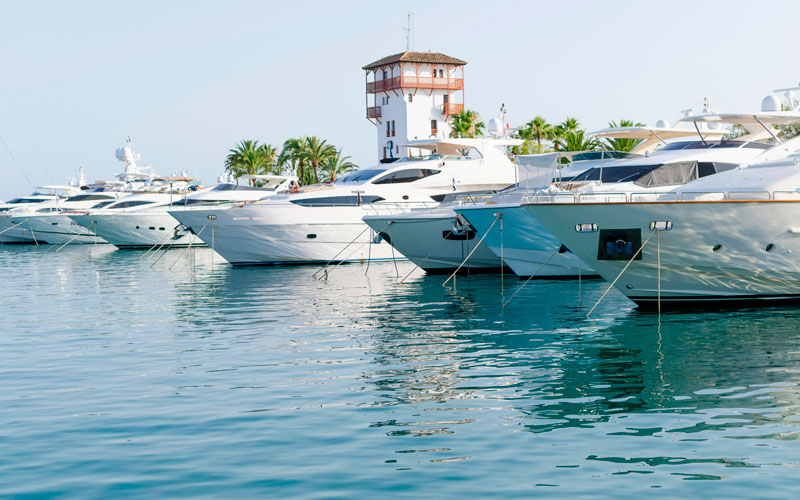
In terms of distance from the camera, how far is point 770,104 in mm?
24547

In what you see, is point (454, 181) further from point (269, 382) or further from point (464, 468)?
point (464, 468)

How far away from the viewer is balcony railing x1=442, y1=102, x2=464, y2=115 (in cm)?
7588

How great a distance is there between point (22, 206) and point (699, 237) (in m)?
55.0

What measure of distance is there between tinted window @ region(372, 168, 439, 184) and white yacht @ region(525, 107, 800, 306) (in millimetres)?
16733

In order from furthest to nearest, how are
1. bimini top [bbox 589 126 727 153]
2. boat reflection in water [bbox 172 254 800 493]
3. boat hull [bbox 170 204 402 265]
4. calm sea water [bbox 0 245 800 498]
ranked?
boat hull [bbox 170 204 402 265], bimini top [bbox 589 126 727 153], boat reflection in water [bbox 172 254 800 493], calm sea water [bbox 0 245 800 498]

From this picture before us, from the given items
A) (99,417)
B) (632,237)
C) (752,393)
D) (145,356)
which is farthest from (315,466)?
(632,237)

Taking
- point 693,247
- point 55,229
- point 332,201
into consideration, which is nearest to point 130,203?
point 55,229

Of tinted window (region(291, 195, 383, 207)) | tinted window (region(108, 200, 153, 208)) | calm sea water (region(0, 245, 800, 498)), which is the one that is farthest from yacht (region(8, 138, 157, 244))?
calm sea water (region(0, 245, 800, 498))

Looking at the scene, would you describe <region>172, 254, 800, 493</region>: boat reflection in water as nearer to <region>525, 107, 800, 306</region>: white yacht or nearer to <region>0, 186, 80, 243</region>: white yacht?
<region>525, 107, 800, 306</region>: white yacht

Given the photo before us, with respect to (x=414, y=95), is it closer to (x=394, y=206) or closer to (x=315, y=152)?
(x=315, y=152)

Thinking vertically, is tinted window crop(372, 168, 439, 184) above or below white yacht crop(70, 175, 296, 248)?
above

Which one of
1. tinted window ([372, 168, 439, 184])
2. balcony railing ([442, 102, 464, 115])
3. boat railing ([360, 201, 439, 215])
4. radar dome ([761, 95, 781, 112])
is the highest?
balcony railing ([442, 102, 464, 115])

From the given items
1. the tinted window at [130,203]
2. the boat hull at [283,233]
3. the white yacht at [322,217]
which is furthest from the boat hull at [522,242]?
the tinted window at [130,203]

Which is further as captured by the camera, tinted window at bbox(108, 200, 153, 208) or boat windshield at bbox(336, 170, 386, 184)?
tinted window at bbox(108, 200, 153, 208)
